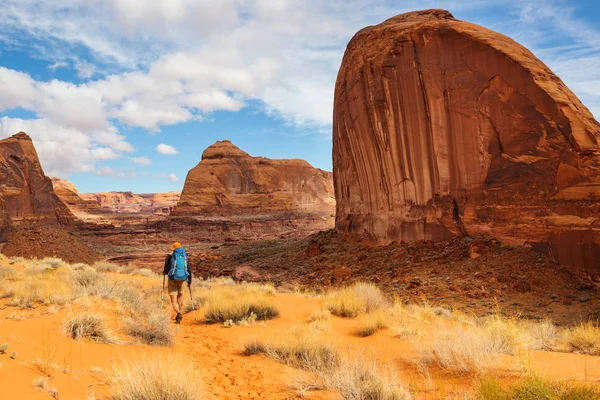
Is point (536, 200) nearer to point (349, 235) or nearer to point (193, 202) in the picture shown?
point (349, 235)

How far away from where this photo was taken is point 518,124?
13.9 m

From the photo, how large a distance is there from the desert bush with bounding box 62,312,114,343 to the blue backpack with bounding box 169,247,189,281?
10.8 ft

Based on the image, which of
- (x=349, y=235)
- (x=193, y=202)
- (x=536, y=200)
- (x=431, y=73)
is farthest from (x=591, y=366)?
(x=193, y=202)

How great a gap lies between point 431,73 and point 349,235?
11.6 metres

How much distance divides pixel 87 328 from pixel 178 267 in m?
3.66

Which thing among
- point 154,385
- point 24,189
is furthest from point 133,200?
point 154,385

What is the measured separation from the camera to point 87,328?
17.3 ft

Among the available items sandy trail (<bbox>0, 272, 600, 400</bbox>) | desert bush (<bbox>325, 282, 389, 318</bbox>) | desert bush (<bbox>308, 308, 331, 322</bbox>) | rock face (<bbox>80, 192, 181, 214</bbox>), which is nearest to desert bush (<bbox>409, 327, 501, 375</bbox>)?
sandy trail (<bbox>0, 272, 600, 400</bbox>)

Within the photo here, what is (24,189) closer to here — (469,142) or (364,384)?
(469,142)

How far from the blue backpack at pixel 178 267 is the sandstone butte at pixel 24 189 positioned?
4706 cm

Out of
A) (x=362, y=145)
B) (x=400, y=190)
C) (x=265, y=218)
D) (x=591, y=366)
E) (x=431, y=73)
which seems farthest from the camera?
(x=265, y=218)

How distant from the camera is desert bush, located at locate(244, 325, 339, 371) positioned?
194 inches

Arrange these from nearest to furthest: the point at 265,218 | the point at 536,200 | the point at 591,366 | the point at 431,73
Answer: the point at 591,366 → the point at 536,200 → the point at 431,73 → the point at 265,218

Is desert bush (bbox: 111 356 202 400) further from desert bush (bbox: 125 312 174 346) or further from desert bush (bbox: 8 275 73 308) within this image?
desert bush (bbox: 8 275 73 308)
